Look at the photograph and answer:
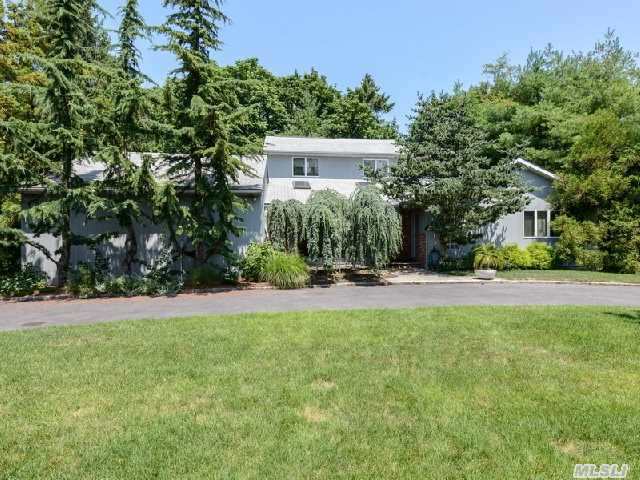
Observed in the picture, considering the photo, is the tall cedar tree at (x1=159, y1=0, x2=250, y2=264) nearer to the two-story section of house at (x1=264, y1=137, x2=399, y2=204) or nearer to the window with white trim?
the two-story section of house at (x1=264, y1=137, x2=399, y2=204)

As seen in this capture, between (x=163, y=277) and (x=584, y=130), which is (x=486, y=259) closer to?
(x=584, y=130)

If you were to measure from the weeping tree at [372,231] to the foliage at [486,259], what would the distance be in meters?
4.73

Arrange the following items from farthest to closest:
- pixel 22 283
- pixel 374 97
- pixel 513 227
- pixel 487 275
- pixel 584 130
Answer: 1. pixel 374 97
2. pixel 584 130
3. pixel 513 227
4. pixel 487 275
5. pixel 22 283

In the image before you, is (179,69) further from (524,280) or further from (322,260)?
(524,280)

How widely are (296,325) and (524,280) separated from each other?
433 inches

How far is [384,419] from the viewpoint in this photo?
12.2 feet

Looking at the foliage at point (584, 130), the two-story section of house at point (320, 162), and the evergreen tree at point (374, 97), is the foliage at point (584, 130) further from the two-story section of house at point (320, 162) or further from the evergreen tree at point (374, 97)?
the evergreen tree at point (374, 97)

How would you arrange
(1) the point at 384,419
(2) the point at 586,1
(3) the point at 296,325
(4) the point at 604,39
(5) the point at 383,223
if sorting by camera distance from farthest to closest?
(4) the point at 604,39 → (5) the point at 383,223 → (2) the point at 586,1 → (3) the point at 296,325 → (1) the point at 384,419

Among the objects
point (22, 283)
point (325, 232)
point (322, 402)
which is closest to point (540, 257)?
point (325, 232)

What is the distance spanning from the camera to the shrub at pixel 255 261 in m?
13.7

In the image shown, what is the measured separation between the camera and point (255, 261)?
13.8m

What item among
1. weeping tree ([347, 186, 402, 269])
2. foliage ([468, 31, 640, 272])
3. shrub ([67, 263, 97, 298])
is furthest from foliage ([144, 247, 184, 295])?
foliage ([468, 31, 640, 272])

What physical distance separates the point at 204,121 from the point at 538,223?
16.9 metres

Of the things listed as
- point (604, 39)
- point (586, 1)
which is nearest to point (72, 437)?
point (586, 1)
